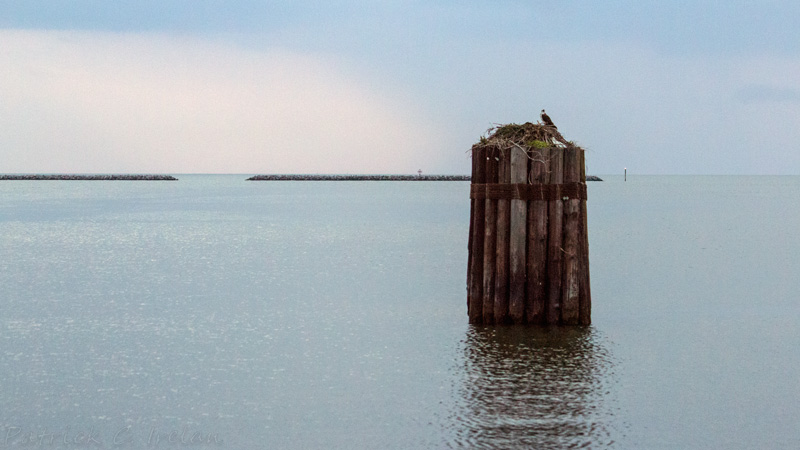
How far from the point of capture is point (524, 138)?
17250 millimetres

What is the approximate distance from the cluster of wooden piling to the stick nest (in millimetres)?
135

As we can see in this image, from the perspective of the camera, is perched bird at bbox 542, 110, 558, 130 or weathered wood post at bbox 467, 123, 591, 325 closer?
weathered wood post at bbox 467, 123, 591, 325

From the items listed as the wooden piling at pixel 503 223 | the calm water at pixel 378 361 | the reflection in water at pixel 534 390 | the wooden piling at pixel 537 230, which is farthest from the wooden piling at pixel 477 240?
the wooden piling at pixel 537 230

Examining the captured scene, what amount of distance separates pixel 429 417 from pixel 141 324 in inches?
401

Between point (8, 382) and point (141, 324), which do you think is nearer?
point (8, 382)

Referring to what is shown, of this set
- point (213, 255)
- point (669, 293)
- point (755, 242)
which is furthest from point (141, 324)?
point (755, 242)

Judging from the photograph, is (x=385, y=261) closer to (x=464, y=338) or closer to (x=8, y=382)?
(x=464, y=338)

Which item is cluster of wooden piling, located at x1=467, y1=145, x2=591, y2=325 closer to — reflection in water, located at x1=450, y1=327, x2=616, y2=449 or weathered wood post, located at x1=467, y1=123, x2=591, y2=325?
weathered wood post, located at x1=467, y1=123, x2=591, y2=325

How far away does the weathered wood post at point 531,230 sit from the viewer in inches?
666

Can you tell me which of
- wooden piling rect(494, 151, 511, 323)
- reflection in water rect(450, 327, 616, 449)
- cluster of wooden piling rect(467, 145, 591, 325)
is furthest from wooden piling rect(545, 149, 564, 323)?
reflection in water rect(450, 327, 616, 449)

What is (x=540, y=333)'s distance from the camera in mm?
17062

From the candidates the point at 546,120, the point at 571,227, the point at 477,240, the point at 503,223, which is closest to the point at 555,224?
the point at 571,227

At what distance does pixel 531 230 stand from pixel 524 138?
72.7 inches

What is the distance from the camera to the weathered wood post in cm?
1692
